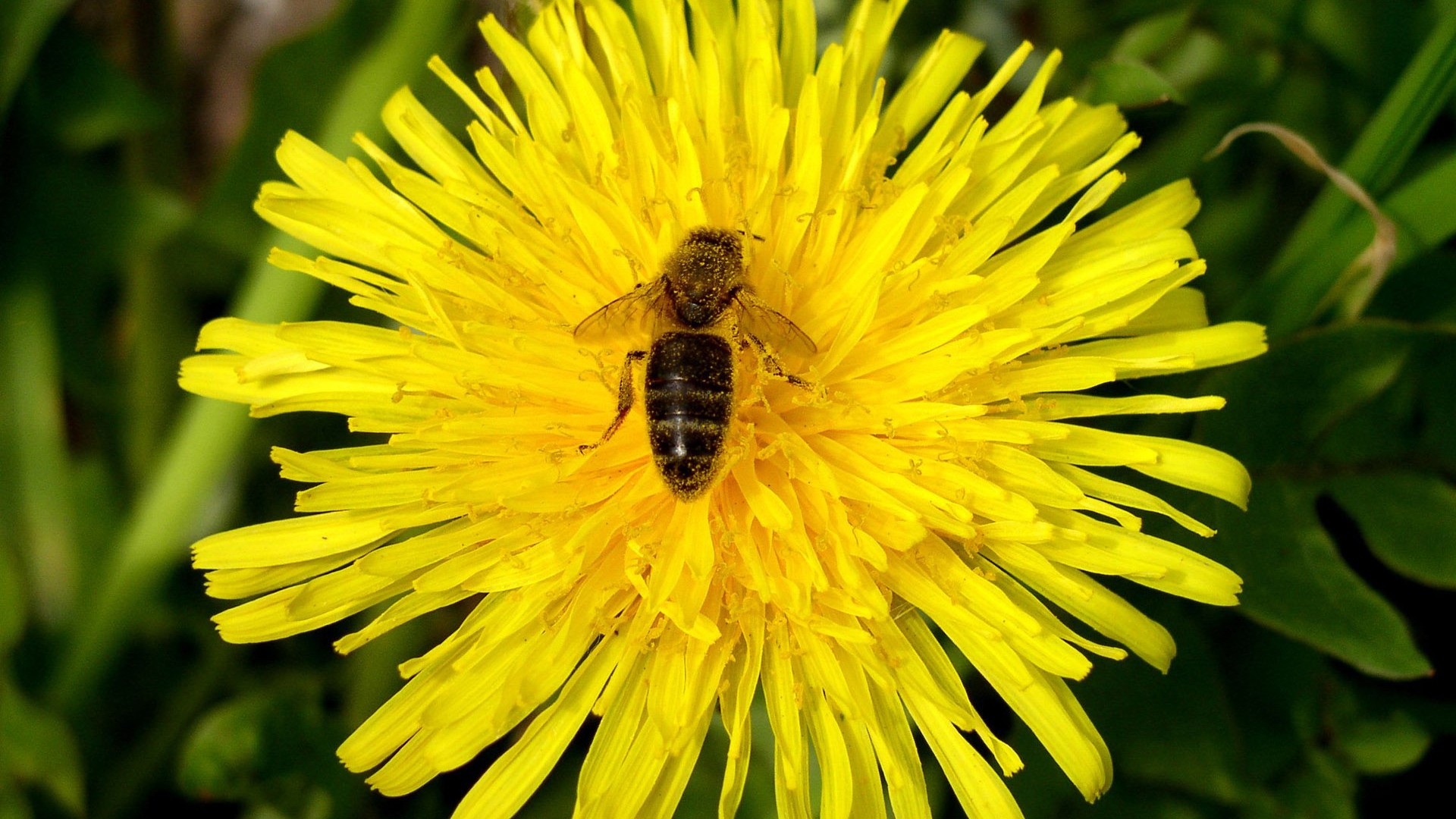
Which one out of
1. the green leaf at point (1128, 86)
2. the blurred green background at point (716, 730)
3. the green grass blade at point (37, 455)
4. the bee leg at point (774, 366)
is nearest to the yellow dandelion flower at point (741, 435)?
the bee leg at point (774, 366)

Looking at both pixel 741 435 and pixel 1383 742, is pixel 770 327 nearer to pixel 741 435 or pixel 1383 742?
pixel 741 435

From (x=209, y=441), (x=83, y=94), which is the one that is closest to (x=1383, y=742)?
(x=209, y=441)

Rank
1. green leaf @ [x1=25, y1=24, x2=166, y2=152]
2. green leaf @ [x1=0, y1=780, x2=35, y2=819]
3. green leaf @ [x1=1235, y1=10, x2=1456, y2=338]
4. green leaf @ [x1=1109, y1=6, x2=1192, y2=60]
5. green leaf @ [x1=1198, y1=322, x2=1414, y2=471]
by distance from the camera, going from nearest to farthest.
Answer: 1. green leaf @ [x1=1198, y1=322, x2=1414, y2=471]
2. green leaf @ [x1=1235, y1=10, x2=1456, y2=338]
3. green leaf @ [x1=1109, y1=6, x2=1192, y2=60]
4. green leaf @ [x1=0, y1=780, x2=35, y2=819]
5. green leaf @ [x1=25, y1=24, x2=166, y2=152]

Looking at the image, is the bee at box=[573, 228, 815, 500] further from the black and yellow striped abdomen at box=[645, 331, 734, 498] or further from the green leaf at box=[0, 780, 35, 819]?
the green leaf at box=[0, 780, 35, 819]

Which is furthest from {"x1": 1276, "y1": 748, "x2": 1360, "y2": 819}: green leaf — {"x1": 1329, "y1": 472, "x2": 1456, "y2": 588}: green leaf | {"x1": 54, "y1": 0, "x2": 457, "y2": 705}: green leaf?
{"x1": 54, "y1": 0, "x2": 457, "y2": 705}: green leaf

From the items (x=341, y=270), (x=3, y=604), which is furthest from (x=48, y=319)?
(x=341, y=270)
